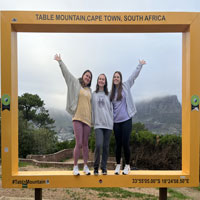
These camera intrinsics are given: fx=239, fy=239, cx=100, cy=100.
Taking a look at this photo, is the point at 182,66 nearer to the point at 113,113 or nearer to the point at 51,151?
the point at 113,113

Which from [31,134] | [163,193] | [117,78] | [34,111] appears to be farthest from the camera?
[34,111]

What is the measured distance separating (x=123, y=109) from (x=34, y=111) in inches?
1089

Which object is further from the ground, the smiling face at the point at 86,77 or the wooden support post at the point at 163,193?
the smiling face at the point at 86,77

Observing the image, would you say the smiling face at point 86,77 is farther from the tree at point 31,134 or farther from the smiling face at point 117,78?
the tree at point 31,134

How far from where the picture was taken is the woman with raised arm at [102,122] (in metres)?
5.18

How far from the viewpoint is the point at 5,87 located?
5.18 metres

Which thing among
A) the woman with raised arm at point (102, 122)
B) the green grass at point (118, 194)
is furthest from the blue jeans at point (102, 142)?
the green grass at point (118, 194)

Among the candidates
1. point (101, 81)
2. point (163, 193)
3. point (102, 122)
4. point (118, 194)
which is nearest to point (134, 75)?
point (101, 81)

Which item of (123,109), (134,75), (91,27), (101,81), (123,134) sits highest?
(91,27)

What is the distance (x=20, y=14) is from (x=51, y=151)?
2514cm

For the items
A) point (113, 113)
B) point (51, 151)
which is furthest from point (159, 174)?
point (51, 151)

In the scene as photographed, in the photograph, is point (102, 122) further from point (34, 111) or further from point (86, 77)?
point (34, 111)

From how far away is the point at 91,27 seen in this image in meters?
5.38

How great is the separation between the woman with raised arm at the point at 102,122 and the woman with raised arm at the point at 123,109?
0.60ft
